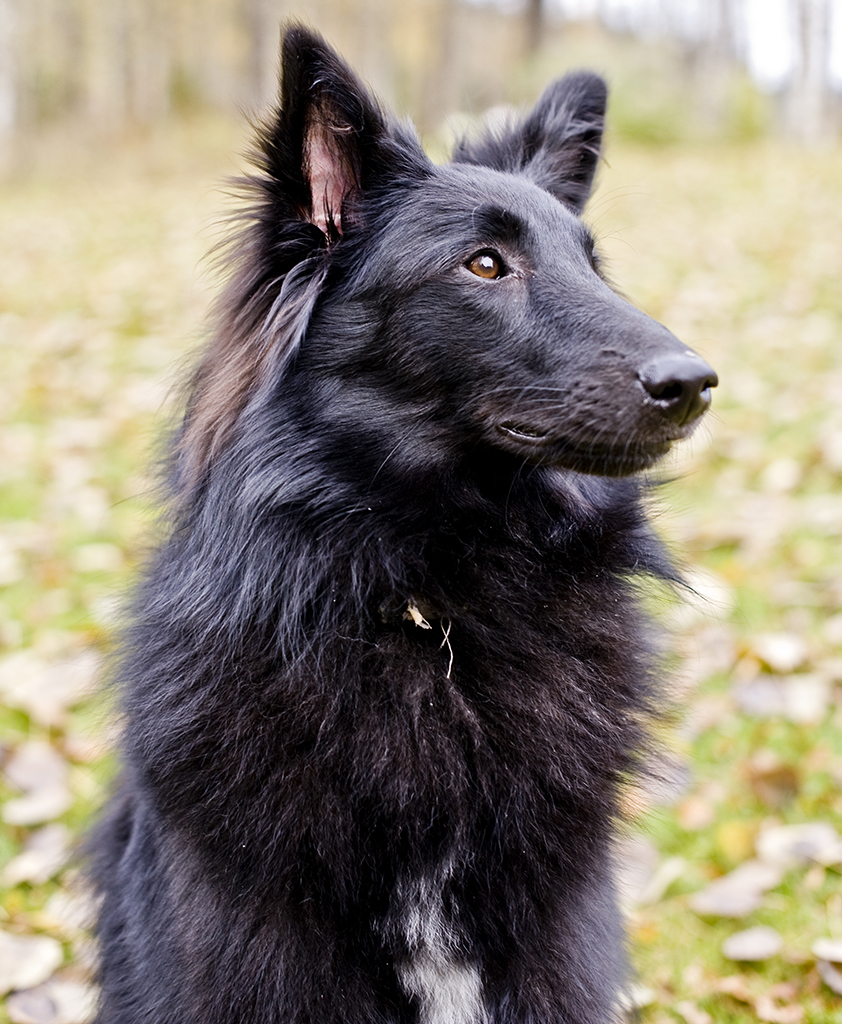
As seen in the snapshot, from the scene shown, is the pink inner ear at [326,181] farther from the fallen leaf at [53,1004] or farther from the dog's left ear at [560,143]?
the fallen leaf at [53,1004]

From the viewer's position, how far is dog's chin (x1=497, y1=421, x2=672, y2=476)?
2.05 metres

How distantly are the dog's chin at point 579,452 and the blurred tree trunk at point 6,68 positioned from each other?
2105 centimetres

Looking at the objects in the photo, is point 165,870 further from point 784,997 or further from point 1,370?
point 1,370

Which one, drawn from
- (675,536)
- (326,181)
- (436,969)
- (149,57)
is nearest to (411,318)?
(326,181)

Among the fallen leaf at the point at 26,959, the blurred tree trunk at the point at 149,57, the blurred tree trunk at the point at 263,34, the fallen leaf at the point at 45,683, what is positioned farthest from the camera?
the blurred tree trunk at the point at 149,57

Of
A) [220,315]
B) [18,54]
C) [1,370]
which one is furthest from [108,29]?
[220,315]

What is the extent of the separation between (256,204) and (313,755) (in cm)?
129

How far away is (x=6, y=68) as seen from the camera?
19.2 m

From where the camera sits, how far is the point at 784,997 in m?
2.59

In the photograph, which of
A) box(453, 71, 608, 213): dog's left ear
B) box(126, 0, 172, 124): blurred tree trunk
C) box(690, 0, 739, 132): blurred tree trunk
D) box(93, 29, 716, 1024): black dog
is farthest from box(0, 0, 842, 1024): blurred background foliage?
box(126, 0, 172, 124): blurred tree trunk

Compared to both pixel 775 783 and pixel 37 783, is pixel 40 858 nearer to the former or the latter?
pixel 37 783

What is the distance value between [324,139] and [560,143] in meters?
0.88

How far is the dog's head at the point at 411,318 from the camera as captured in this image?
2.05 meters

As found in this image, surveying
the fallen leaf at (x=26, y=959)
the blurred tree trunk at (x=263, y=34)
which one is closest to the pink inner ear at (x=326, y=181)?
the fallen leaf at (x=26, y=959)
